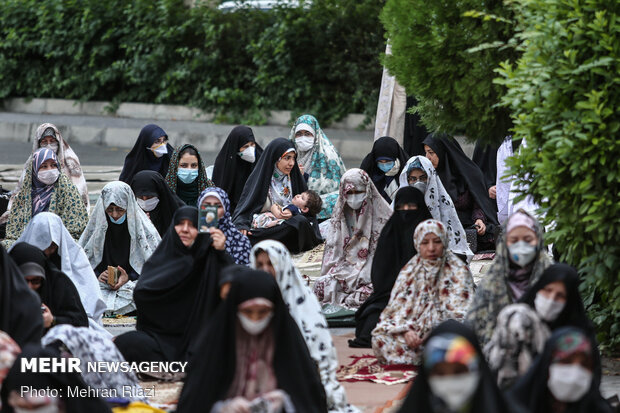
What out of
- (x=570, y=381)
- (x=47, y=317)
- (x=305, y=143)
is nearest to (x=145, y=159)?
(x=305, y=143)

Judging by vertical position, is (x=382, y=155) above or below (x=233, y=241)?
above

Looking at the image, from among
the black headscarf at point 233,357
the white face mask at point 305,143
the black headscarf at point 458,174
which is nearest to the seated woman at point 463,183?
the black headscarf at point 458,174

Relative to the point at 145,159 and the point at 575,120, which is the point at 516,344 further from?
the point at 145,159

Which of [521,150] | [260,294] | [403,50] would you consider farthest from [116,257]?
[260,294]

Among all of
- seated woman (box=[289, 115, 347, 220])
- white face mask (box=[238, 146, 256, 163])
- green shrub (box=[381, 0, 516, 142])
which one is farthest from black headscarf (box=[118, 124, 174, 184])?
green shrub (box=[381, 0, 516, 142])

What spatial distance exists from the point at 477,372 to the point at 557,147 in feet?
7.25

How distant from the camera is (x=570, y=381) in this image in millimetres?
4398

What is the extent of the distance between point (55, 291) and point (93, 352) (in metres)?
1.02

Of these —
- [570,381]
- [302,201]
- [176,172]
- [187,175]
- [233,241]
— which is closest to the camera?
[570,381]

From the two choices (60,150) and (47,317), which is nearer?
(47,317)

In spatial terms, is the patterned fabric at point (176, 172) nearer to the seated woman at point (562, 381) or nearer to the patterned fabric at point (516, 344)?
the patterned fabric at point (516, 344)

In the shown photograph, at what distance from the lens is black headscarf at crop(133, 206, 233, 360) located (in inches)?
273

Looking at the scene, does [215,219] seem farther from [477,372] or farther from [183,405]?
[477,372]

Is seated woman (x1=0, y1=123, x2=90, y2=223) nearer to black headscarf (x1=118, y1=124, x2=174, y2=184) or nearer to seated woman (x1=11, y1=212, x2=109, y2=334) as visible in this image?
black headscarf (x1=118, y1=124, x2=174, y2=184)
